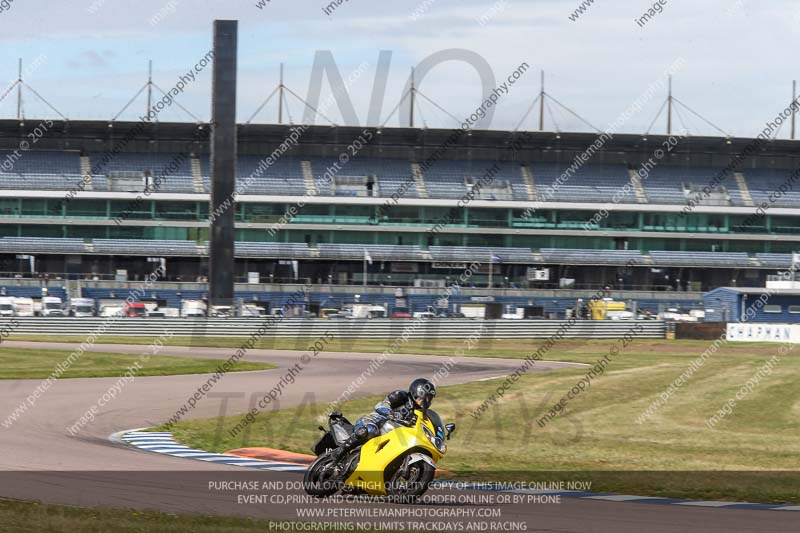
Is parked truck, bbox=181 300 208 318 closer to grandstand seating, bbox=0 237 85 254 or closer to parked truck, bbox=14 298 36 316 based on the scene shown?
parked truck, bbox=14 298 36 316

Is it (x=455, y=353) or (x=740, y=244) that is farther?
(x=740, y=244)

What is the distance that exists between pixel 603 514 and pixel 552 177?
238 feet

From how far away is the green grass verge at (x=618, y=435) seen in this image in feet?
52.6

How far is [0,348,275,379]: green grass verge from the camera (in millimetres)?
31703

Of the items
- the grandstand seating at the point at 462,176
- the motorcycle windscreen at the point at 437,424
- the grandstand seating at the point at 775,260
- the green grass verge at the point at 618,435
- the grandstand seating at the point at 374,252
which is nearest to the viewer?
the motorcycle windscreen at the point at 437,424

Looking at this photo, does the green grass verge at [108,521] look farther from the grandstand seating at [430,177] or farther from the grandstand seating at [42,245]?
the grandstand seating at [430,177]

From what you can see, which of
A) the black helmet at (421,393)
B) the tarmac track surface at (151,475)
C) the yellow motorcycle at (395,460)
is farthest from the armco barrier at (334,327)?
the black helmet at (421,393)

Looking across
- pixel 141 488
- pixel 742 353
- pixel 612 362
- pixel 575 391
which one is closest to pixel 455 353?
pixel 612 362

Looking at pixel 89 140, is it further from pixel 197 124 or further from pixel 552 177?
pixel 552 177

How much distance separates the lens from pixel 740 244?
8338 centimetres

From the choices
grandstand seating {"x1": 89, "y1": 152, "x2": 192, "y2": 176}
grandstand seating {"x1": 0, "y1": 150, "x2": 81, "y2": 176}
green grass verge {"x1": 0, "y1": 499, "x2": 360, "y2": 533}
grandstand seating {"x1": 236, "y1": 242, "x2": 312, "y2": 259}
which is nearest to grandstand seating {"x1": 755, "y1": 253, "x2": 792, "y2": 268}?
grandstand seating {"x1": 236, "y1": 242, "x2": 312, "y2": 259}

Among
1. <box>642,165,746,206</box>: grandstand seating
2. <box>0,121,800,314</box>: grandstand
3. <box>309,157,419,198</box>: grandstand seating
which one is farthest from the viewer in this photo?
<box>642,165,746,206</box>: grandstand seating

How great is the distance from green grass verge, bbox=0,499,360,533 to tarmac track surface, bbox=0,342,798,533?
1.64 feet

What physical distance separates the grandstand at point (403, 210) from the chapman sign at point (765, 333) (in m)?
21.5
